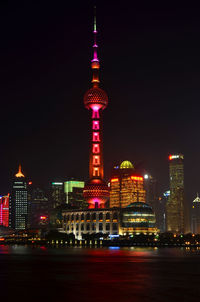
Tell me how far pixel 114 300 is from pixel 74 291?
929 centimetres

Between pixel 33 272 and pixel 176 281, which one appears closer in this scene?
pixel 176 281

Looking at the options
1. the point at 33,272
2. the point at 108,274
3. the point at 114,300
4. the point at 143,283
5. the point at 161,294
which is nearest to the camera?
the point at 114,300

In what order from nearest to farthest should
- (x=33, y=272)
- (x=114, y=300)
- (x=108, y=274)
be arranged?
(x=114, y=300) < (x=108, y=274) < (x=33, y=272)

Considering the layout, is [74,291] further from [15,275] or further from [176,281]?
[15,275]

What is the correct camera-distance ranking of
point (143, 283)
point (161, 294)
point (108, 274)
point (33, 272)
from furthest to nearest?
point (33, 272), point (108, 274), point (143, 283), point (161, 294)

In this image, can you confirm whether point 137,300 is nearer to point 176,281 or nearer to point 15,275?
point 176,281

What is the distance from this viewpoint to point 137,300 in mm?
55219

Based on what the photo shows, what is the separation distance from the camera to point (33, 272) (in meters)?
91.2

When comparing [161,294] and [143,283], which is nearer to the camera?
[161,294]

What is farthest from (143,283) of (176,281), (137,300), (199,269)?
(199,269)

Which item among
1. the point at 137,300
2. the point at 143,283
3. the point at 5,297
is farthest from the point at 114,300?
the point at 143,283

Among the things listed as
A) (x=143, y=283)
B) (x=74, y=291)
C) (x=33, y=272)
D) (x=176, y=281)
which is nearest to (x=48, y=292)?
(x=74, y=291)

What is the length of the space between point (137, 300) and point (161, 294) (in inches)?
221

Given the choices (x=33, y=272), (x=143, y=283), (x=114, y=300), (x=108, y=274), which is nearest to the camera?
(x=114, y=300)
